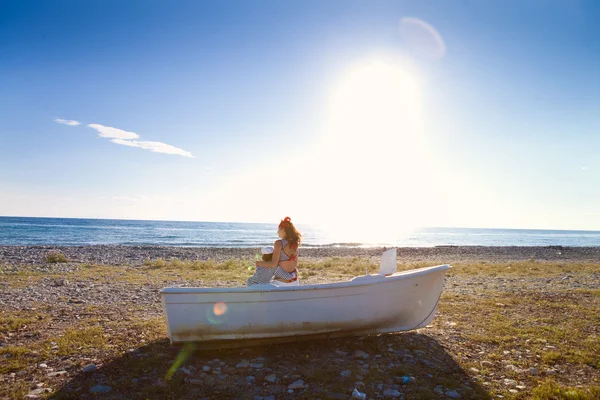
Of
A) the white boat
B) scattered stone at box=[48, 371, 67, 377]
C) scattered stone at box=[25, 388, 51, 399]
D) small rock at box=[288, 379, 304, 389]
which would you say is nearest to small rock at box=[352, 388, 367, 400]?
small rock at box=[288, 379, 304, 389]

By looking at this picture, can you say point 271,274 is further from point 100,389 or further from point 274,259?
point 100,389

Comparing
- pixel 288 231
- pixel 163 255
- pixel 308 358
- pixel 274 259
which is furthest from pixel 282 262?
pixel 163 255

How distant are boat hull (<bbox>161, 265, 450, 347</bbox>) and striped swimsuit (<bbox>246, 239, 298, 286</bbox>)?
23.2 inches

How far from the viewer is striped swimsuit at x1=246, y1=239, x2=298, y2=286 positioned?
670 centimetres

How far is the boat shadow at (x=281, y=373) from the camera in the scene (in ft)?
16.5

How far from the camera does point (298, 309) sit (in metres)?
6.35

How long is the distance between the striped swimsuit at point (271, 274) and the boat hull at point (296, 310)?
59cm

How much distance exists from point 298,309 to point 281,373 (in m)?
1.07

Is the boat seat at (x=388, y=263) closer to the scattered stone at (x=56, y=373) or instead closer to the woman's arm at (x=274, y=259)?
the woman's arm at (x=274, y=259)

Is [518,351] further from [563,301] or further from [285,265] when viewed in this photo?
[563,301]

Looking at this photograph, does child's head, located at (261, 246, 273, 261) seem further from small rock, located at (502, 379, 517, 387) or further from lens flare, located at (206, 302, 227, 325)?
small rock, located at (502, 379, 517, 387)

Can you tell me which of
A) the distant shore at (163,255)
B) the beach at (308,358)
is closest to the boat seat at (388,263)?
the beach at (308,358)

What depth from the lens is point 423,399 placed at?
16.2ft

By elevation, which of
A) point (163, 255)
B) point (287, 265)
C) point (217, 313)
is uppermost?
point (287, 265)
